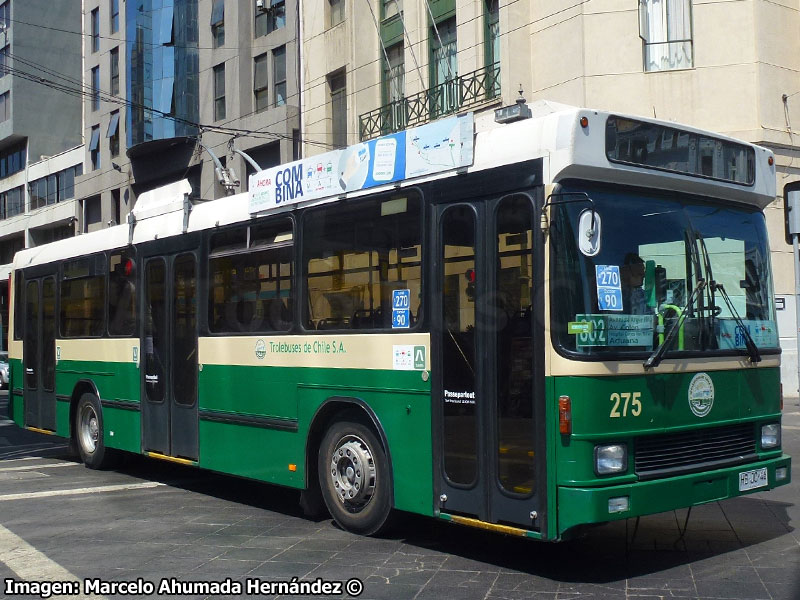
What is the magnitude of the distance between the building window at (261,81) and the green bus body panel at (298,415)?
2558cm

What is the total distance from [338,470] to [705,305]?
10.6 feet

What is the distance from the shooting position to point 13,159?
5844cm

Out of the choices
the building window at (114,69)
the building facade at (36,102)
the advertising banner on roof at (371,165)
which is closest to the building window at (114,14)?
the building window at (114,69)

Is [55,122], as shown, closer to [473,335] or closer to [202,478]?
[202,478]

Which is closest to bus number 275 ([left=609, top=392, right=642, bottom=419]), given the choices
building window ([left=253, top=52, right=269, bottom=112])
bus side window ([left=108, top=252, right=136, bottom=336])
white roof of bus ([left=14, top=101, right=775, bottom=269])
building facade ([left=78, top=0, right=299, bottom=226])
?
white roof of bus ([left=14, top=101, right=775, bottom=269])

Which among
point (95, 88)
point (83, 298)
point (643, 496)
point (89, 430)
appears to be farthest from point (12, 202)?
point (643, 496)

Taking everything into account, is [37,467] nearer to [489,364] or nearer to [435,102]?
[489,364]

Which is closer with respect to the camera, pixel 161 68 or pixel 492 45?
pixel 492 45

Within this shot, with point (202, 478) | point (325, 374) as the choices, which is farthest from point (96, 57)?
point (325, 374)

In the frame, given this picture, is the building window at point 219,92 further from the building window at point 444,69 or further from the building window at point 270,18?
the building window at point 444,69

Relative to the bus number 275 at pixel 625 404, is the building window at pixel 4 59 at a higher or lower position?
higher

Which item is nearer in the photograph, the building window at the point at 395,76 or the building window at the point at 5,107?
the building window at the point at 395,76

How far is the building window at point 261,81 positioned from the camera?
1357 inches

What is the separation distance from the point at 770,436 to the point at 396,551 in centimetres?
294
